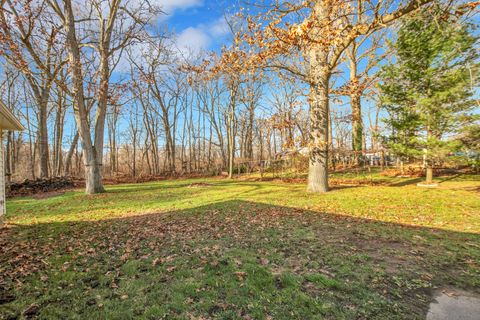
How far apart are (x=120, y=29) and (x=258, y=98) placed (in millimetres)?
16068

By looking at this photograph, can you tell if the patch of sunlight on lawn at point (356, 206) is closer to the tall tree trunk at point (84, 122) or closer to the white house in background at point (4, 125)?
the white house in background at point (4, 125)

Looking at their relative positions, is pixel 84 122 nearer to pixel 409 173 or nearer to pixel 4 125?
pixel 4 125

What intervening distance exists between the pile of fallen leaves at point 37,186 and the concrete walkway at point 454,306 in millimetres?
16020

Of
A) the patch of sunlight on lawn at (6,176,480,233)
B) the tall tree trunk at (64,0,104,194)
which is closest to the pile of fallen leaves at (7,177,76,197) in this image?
the tall tree trunk at (64,0,104,194)

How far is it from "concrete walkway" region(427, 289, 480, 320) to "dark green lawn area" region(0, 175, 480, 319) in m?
0.09

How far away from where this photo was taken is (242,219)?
593 centimetres

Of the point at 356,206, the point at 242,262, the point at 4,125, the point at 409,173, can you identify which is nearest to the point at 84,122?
the point at 4,125

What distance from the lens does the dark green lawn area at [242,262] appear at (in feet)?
7.91

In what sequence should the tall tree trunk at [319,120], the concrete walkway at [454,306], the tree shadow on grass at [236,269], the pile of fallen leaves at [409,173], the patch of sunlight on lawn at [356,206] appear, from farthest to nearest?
the pile of fallen leaves at [409,173] < the tall tree trunk at [319,120] < the patch of sunlight on lawn at [356,206] < the tree shadow on grass at [236,269] < the concrete walkway at [454,306]

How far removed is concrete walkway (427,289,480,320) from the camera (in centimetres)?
226

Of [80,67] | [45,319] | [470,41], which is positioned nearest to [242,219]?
[45,319]

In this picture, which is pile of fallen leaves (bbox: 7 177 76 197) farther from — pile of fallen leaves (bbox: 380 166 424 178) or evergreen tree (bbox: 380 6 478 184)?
pile of fallen leaves (bbox: 380 166 424 178)

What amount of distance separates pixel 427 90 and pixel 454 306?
10.2 metres

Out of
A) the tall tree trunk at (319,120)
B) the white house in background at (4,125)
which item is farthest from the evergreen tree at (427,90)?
the white house in background at (4,125)
